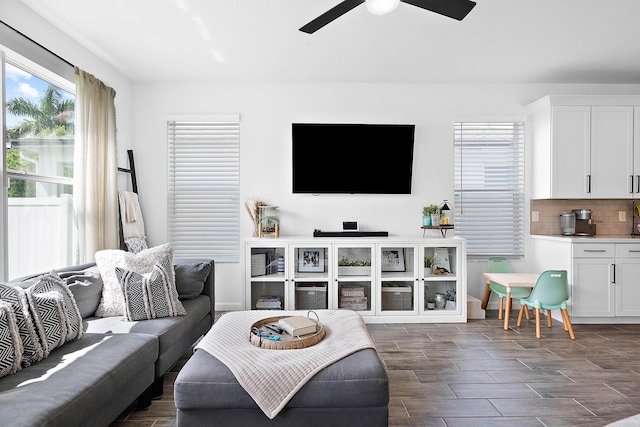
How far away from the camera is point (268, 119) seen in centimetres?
440

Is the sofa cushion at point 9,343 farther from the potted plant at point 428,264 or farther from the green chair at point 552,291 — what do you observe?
the green chair at point 552,291

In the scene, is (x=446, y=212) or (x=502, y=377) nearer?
(x=502, y=377)

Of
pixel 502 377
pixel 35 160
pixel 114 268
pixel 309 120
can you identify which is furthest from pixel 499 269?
pixel 35 160

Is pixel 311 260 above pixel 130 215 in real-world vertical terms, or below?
below

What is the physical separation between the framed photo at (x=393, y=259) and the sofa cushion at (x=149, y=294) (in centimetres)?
213

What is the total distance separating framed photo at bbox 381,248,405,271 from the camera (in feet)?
13.4

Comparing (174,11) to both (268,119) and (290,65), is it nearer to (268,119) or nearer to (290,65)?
(290,65)

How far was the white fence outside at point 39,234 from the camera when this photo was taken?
106 inches

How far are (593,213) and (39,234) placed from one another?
212 inches

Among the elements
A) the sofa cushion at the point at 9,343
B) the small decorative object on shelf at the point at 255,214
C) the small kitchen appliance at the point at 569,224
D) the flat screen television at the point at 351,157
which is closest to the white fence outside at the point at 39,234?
the sofa cushion at the point at 9,343

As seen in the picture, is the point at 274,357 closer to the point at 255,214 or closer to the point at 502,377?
the point at 502,377

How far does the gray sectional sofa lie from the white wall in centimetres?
147

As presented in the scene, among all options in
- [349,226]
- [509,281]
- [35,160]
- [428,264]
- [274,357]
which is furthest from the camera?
[349,226]

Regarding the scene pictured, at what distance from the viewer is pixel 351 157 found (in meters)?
4.28
